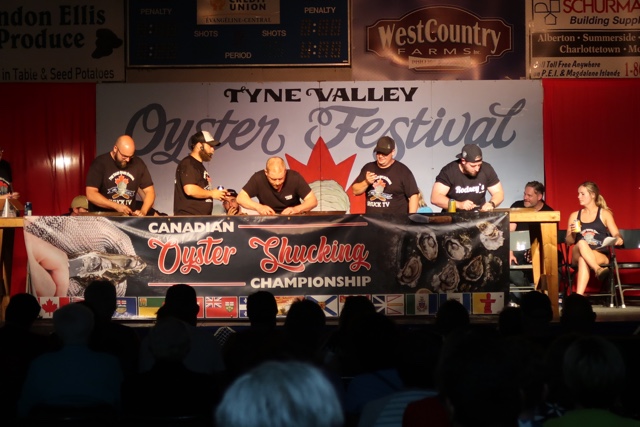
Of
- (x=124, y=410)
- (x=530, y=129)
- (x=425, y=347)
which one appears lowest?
(x=124, y=410)

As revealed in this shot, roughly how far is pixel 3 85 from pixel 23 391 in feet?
30.9

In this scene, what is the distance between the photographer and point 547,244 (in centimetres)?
902

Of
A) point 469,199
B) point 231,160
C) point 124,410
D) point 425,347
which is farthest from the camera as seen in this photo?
point 231,160

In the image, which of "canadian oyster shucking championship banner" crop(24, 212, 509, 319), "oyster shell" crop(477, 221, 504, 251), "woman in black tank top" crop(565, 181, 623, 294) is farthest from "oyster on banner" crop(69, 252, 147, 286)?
"woman in black tank top" crop(565, 181, 623, 294)

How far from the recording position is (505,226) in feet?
29.0

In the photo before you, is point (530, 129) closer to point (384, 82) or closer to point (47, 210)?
point (384, 82)

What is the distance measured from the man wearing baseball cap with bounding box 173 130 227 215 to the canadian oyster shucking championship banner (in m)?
0.72

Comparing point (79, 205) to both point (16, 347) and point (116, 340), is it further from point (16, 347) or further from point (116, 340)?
point (16, 347)

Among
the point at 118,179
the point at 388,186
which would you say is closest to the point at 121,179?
the point at 118,179

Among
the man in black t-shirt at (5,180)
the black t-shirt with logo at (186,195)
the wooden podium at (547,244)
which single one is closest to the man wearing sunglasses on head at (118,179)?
the black t-shirt with logo at (186,195)

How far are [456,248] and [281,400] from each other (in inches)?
283

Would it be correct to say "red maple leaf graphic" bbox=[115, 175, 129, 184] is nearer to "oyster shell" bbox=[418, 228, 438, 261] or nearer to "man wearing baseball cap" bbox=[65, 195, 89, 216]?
"man wearing baseball cap" bbox=[65, 195, 89, 216]

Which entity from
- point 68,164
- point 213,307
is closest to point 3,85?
point 68,164

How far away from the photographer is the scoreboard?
1265 cm
